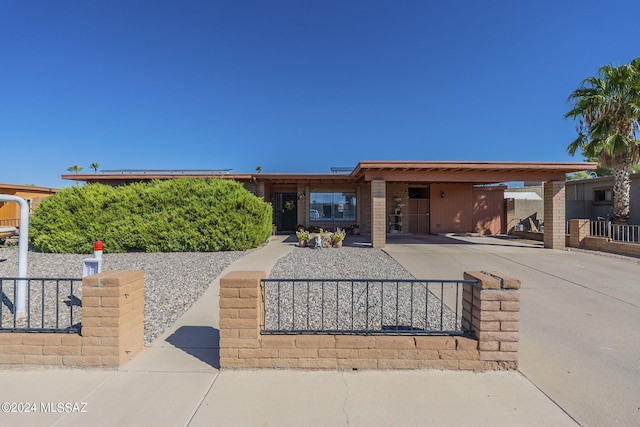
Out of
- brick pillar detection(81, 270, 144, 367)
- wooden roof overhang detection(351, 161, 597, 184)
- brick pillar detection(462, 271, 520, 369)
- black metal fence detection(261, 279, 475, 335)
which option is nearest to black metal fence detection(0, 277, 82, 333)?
brick pillar detection(81, 270, 144, 367)

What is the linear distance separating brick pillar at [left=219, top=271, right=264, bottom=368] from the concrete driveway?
2687mm

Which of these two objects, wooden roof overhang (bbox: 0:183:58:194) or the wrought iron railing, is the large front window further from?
wooden roof overhang (bbox: 0:183:58:194)

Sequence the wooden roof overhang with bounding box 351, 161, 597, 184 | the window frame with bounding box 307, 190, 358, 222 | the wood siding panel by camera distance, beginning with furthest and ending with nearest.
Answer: the wood siding panel
the window frame with bounding box 307, 190, 358, 222
the wooden roof overhang with bounding box 351, 161, 597, 184

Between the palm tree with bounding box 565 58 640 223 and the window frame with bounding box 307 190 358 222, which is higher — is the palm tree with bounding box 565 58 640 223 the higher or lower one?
the higher one

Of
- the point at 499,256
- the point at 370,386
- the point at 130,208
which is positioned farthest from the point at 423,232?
the point at 370,386

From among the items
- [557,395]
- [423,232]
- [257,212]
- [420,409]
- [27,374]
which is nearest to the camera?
[420,409]

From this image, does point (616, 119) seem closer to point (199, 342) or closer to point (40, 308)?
point (199, 342)

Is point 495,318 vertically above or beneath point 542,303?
above

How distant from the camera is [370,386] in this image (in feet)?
8.59

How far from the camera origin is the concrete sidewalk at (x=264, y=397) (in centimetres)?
221

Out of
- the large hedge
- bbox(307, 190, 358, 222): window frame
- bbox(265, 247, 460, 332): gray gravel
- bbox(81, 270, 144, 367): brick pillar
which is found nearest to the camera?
bbox(81, 270, 144, 367): brick pillar

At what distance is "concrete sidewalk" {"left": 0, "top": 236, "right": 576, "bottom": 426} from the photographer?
2.21 m

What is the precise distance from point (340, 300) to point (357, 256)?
440 centimetres

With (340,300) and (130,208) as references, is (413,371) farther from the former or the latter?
(130,208)
